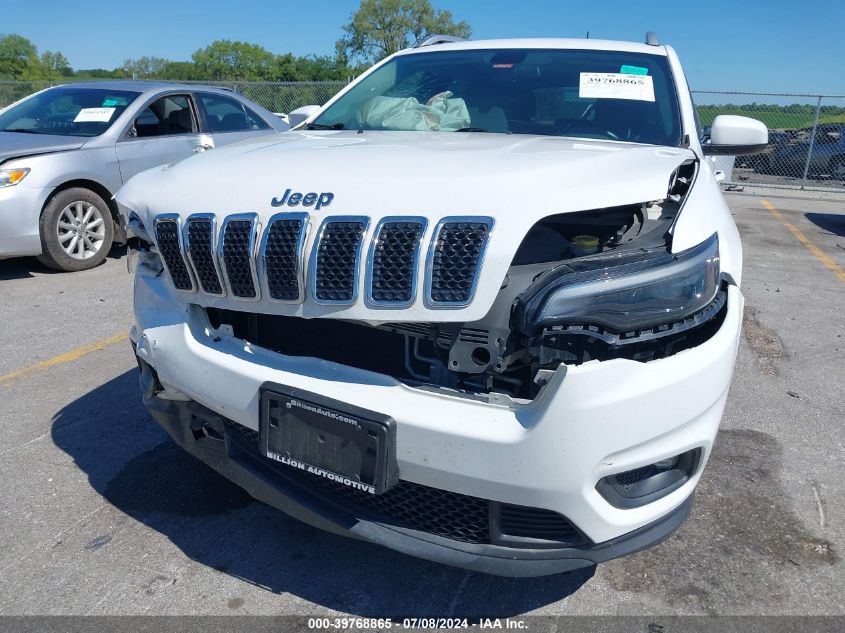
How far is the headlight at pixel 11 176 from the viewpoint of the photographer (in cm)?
588

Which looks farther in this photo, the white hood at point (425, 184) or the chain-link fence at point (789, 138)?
the chain-link fence at point (789, 138)

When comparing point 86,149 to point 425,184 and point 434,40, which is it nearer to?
point 434,40

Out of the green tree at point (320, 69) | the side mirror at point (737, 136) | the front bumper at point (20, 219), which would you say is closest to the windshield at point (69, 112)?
the front bumper at point (20, 219)

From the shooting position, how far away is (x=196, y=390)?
2299 mm

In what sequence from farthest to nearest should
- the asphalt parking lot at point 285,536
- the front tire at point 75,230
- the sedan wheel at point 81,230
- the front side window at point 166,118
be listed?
1. the front side window at point 166,118
2. the sedan wheel at point 81,230
3. the front tire at point 75,230
4. the asphalt parking lot at point 285,536

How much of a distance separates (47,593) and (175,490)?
2.24ft

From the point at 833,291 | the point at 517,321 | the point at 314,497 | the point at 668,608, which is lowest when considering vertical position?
the point at 833,291

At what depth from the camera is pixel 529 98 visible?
342 cm

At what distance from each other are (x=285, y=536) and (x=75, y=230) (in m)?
4.83

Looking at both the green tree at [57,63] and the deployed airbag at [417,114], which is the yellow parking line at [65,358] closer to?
the deployed airbag at [417,114]

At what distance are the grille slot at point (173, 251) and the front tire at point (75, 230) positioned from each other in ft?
14.7

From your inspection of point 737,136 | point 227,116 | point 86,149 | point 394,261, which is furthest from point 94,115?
point 394,261

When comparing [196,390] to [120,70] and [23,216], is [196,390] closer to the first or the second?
[23,216]

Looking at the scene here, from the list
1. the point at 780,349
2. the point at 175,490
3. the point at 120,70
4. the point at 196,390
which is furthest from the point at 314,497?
the point at 120,70
